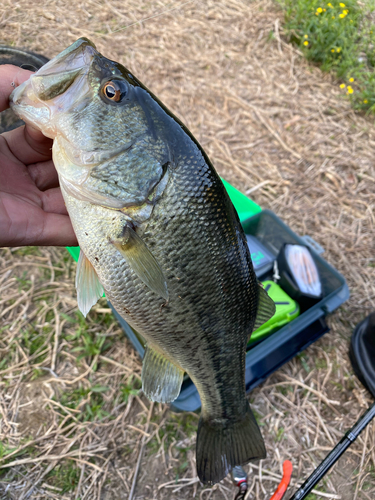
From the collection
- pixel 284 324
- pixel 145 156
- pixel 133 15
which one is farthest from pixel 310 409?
pixel 133 15

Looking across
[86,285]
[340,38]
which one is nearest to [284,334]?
[86,285]

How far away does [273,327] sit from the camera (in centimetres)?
248

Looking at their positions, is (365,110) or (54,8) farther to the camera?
(365,110)

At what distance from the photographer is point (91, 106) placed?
124 cm

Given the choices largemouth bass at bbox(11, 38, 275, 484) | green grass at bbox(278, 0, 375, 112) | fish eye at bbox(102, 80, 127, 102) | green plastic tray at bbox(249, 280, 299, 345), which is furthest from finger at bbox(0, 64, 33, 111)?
green grass at bbox(278, 0, 375, 112)

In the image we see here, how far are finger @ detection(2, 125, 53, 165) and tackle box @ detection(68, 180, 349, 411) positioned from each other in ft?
2.87

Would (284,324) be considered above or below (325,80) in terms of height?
below

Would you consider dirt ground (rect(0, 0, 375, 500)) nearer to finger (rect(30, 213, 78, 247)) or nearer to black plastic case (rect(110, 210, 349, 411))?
black plastic case (rect(110, 210, 349, 411))

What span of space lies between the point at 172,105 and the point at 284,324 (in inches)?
115

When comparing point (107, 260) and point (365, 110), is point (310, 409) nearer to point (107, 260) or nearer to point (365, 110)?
point (107, 260)

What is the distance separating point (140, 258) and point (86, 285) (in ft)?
1.20

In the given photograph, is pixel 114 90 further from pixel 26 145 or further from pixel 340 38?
pixel 340 38

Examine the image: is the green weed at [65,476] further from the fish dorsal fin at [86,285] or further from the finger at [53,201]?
the finger at [53,201]

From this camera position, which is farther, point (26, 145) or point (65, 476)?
point (65, 476)
